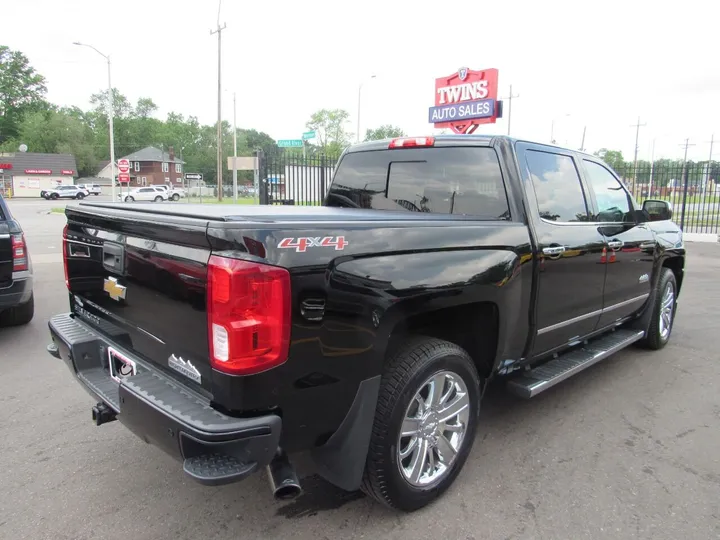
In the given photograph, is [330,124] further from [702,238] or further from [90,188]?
[702,238]

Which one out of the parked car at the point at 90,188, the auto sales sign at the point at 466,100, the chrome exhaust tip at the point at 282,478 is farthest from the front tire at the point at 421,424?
the parked car at the point at 90,188

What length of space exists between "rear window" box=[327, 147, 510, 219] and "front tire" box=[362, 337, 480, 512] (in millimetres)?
1096

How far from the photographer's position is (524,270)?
10.0 feet

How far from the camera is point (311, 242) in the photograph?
6.61 feet

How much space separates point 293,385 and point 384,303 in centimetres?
53

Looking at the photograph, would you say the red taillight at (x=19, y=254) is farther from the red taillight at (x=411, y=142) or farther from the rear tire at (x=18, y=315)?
the red taillight at (x=411, y=142)

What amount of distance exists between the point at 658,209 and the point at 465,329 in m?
3.07

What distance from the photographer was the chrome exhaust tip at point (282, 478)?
2010 millimetres

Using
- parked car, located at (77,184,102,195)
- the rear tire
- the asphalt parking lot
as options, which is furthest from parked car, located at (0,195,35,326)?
parked car, located at (77,184,102,195)

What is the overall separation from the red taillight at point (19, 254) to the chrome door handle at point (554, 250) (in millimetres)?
5037

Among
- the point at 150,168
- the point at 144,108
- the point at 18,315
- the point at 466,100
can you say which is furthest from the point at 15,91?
the point at 18,315

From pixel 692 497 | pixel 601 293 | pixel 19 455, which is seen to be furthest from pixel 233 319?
pixel 601 293

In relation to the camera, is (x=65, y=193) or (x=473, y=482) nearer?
(x=473, y=482)

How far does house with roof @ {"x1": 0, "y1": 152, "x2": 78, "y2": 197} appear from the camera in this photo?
62.5 meters
